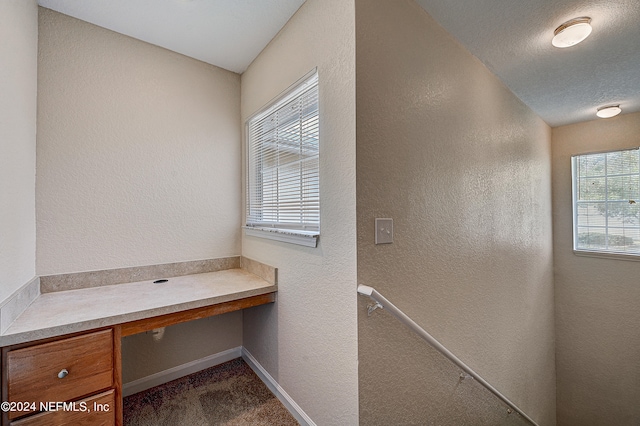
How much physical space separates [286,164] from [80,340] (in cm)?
148

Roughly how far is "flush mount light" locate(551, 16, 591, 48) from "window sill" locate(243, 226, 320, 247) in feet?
6.44

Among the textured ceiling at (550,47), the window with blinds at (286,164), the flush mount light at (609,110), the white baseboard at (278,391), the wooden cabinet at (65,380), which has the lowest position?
the white baseboard at (278,391)

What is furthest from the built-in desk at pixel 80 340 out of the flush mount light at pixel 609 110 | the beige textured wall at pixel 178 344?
the flush mount light at pixel 609 110

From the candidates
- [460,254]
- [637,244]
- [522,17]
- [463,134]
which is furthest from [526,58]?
[637,244]

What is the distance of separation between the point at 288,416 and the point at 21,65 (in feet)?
8.60

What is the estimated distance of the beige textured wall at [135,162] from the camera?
1685mm

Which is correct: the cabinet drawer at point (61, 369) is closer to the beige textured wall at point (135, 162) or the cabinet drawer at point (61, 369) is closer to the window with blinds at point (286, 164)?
the beige textured wall at point (135, 162)

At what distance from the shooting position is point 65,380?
1.20 m

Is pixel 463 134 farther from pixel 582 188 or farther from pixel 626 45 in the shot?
pixel 582 188

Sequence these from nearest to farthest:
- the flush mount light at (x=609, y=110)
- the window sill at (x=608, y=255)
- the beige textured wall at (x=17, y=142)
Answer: the beige textured wall at (x=17, y=142), the flush mount light at (x=609, y=110), the window sill at (x=608, y=255)

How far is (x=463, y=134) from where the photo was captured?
5.86ft

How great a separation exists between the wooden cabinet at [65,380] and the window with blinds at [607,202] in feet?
15.6

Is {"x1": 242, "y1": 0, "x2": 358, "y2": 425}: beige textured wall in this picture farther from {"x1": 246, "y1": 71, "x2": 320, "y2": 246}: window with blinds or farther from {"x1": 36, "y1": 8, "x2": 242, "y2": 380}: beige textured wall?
{"x1": 36, "y1": 8, "x2": 242, "y2": 380}: beige textured wall

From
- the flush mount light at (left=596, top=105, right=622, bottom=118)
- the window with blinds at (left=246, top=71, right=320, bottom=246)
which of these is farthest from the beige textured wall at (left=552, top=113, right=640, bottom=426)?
the window with blinds at (left=246, top=71, right=320, bottom=246)
